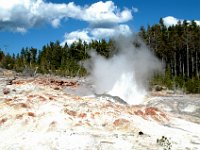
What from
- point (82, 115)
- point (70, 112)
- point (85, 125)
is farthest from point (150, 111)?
point (70, 112)

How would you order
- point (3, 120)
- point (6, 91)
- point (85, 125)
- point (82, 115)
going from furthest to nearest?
point (6, 91)
point (82, 115)
point (3, 120)
point (85, 125)

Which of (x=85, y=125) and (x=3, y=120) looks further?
(x=3, y=120)

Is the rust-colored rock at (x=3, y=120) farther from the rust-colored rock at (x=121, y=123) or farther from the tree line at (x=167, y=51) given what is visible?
the tree line at (x=167, y=51)

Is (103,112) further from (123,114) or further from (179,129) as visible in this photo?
(179,129)

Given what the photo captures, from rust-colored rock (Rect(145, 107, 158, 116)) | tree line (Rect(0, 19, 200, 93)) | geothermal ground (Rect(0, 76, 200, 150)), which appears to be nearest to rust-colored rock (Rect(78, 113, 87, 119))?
geothermal ground (Rect(0, 76, 200, 150))

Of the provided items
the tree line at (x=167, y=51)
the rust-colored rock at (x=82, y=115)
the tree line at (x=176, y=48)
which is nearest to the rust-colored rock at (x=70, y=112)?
the rust-colored rock at (x=82, y=115)

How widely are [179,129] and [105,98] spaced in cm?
625

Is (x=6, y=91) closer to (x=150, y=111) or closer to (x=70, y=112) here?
(x=70, y=112)

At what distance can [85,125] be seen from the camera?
801 inches

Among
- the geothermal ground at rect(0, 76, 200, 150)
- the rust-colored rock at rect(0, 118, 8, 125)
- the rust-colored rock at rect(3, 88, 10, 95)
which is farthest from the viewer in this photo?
the rust-colored rock at rect(3, 88, 10, 95)

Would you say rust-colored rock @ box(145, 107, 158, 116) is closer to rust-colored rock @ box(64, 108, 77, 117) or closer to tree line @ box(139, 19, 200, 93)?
rust-colored rock @ box(64, 108, 77, 117)

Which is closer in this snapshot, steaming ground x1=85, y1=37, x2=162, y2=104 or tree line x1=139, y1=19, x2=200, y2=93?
steaming ground x1=85, y1=37, x2=162, y2=104

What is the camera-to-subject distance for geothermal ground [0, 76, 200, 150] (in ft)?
58.3

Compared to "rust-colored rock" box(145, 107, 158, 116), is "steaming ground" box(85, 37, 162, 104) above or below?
above
